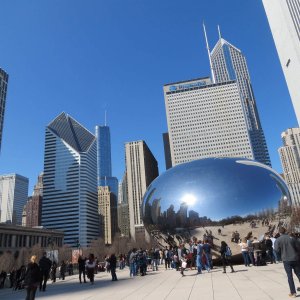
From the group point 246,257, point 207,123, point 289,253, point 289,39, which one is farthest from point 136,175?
point 289,253

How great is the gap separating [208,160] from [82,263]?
9.83 metres

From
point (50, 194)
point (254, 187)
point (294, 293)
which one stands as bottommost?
point (294, 293)

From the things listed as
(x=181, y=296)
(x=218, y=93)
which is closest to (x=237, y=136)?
(x=218, y=93)

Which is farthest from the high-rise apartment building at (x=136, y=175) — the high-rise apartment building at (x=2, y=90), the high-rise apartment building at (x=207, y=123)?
the high-rise apartment building at (x=2, y=90)

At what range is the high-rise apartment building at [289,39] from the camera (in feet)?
261

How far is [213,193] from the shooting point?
696 inches

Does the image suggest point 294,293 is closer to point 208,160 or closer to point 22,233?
point 208,160

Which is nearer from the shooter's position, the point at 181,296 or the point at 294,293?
the point at 294,293

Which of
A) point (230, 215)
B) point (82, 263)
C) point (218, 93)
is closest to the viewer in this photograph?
point (230, 215)

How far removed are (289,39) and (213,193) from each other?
263 feet

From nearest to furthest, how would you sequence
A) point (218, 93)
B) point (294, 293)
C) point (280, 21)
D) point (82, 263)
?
point (294, 293)
point (82, 263)
point (280, 21)
point (218, 93)

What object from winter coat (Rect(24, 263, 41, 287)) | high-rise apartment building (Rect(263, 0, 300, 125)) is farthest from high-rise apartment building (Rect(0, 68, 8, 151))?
winter coat (Rect(24, 263, 41, 287))

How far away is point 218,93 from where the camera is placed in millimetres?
195250

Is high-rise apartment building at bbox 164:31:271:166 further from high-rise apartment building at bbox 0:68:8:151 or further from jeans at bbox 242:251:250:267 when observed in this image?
jeans at bbox 242:251:250:267
